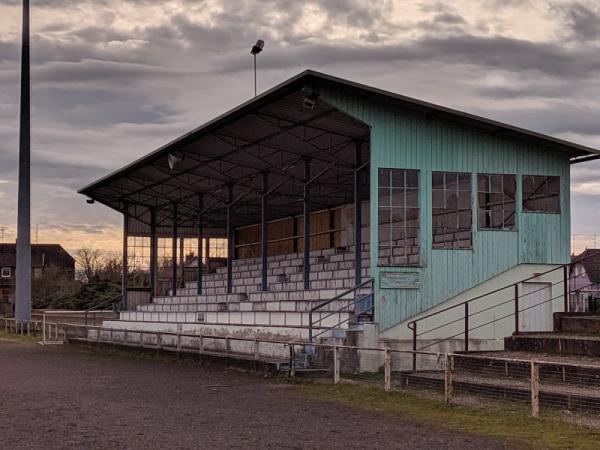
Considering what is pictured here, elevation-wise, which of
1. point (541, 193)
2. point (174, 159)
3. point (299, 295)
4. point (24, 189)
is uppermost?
point (24, 189)

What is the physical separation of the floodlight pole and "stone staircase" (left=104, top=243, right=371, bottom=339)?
6.00 metres

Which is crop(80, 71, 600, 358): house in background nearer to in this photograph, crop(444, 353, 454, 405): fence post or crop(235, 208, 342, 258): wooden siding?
crop(444, 353, 454, 405): fence post

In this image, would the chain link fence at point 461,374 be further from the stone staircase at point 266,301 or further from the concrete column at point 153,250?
the concrete column at point 153,250

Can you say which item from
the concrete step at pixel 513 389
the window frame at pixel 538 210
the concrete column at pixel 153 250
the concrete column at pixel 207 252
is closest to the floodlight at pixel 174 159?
the window frame at pixel 538 210

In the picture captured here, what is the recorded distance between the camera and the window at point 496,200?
24.1 metres

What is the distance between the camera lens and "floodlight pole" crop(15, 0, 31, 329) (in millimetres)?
43031

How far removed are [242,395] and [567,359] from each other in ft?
19.2

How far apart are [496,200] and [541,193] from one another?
1267 millimetres

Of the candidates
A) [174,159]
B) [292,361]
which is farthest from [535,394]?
[174,159]

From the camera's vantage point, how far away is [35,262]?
110375mm

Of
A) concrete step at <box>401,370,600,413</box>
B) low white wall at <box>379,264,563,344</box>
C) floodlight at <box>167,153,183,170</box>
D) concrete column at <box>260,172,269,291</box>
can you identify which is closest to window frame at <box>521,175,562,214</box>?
low white wall at <box>379,264,563,344</box>

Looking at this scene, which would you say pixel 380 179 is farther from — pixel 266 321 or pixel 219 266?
pixel 219 266

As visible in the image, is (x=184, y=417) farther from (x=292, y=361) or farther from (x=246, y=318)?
(x=246, y=318)

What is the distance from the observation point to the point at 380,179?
907 inches
